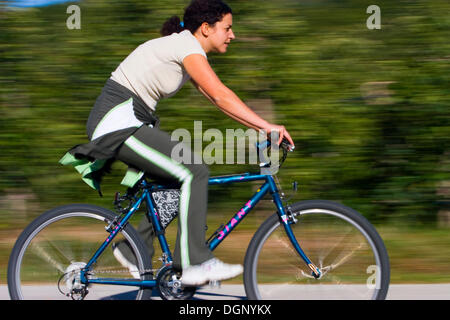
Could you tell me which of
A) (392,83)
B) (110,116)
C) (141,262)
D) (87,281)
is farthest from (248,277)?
(392,83)

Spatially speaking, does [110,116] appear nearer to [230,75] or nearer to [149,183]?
[149,183]

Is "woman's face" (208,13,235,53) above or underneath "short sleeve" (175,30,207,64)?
above

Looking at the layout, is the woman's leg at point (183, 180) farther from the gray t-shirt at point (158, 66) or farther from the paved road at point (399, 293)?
the paved road at point (399, 293)

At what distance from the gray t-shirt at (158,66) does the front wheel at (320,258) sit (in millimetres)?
937

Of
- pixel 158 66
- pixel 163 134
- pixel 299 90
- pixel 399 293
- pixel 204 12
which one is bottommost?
pixel 399 293

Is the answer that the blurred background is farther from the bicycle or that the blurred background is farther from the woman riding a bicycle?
the woman riding a bicycle

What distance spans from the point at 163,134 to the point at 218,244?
697mm

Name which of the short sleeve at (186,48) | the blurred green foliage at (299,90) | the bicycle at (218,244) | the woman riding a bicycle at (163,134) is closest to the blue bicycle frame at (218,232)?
the bicycle at (218,244)

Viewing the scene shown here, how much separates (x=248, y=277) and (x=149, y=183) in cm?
75

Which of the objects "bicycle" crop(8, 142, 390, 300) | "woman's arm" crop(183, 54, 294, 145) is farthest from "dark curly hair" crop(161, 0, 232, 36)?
"bicycle" crop(8, 142, 390, 300)

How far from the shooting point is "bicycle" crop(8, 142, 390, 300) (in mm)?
3689

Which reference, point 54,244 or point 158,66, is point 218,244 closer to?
point 54,244

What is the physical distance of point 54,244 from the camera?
384 cm

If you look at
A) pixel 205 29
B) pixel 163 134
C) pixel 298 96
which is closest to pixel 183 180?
pixel 163 134
